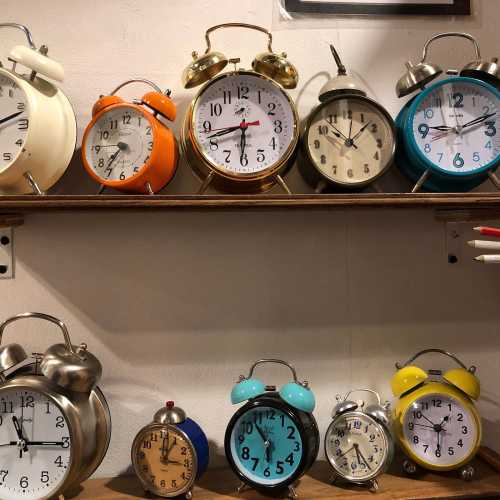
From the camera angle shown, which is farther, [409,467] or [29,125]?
[409,467]

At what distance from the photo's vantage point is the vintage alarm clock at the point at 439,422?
1.26m

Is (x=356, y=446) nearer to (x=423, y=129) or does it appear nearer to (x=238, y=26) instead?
(x=423, y=129)

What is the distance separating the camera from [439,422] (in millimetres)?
1274

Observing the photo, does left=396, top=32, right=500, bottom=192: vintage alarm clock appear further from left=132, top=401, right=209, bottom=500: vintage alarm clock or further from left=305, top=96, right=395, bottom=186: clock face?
left=132, top=401, right=209, bottom=500: vintage alarm clock

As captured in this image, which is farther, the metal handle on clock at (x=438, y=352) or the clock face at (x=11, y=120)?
the metal handle on clock at (x=438, y=352)

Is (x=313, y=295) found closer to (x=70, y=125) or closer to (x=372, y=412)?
(x=372, y=412)

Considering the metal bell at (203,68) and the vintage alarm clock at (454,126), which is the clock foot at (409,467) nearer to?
the vintage alarm clock at (454,126)

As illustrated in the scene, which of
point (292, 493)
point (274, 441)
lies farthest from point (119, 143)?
point (292, 493)

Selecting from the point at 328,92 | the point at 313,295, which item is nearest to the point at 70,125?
the point at 328,92

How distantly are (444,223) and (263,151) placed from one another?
54cm

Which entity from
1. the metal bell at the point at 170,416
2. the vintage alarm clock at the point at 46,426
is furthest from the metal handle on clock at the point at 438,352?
the vintage alarm clock at the point at 46,426

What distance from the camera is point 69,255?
1.36 metres

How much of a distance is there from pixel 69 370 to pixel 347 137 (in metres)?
0.81

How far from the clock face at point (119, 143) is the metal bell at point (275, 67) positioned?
290 mm
